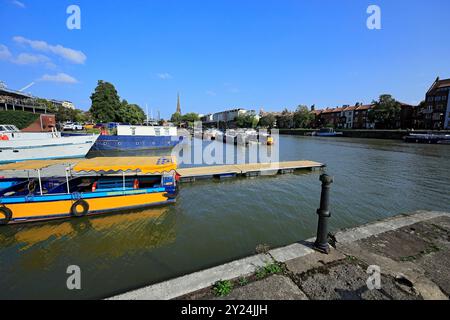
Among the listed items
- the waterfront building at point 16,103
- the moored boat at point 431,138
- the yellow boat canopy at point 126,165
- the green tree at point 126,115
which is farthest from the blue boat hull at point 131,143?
the moored boat at point 431,138

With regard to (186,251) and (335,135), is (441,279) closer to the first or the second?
(186,251)

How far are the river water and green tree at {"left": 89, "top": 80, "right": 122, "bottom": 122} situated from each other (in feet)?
160

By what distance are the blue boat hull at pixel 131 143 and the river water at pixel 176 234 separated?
2293 centimetres

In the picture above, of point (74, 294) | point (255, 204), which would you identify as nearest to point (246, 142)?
point (255, 204)

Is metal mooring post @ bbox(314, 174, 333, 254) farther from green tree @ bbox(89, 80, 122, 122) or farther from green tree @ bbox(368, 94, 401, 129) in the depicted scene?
green tree @ bbox(368, 94, 401, 129)

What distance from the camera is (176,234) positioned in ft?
24.6

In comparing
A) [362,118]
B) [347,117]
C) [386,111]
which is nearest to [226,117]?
[347,117]

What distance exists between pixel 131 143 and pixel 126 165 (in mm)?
25631

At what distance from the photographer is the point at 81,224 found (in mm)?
8039

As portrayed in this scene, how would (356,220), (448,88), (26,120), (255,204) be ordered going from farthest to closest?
(448,88) → (26,120) → (255,204) → (356,220)

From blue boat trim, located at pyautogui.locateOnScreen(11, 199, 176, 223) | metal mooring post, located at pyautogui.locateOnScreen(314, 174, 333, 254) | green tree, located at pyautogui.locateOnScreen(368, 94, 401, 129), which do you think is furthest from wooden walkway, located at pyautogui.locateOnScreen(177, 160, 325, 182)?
green tree, located at pyautogui.locateOnScreen(368, 94, 401, 129)

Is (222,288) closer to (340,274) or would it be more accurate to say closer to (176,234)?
(340,274)
